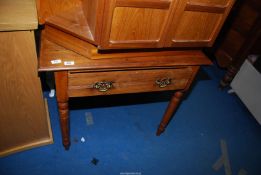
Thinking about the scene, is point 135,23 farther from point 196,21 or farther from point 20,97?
point 20,97

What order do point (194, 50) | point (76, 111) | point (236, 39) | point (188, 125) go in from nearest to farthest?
point (194, 50)
point (76, 111)
point (188, 125)
point (236, 39)

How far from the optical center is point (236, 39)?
2.18 metres

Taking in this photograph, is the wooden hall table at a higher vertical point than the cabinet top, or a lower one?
lower

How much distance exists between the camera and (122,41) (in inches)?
40.9

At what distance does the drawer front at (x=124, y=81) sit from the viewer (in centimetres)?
115

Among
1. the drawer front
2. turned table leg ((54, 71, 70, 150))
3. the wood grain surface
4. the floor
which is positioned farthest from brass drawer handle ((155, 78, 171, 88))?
the floor

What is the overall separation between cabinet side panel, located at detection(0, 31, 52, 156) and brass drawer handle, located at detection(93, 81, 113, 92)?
12.5 inches

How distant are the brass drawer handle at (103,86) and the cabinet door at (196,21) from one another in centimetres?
35

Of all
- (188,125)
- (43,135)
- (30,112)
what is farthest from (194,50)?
(43,135)

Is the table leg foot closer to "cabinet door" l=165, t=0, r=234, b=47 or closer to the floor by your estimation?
the floor

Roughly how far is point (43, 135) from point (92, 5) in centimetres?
101

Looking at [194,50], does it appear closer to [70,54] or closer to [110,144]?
[70,54]

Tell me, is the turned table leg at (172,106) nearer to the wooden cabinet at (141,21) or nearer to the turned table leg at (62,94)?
the wooden cabinet at (141,21)

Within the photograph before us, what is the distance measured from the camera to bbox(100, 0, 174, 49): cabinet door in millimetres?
914
